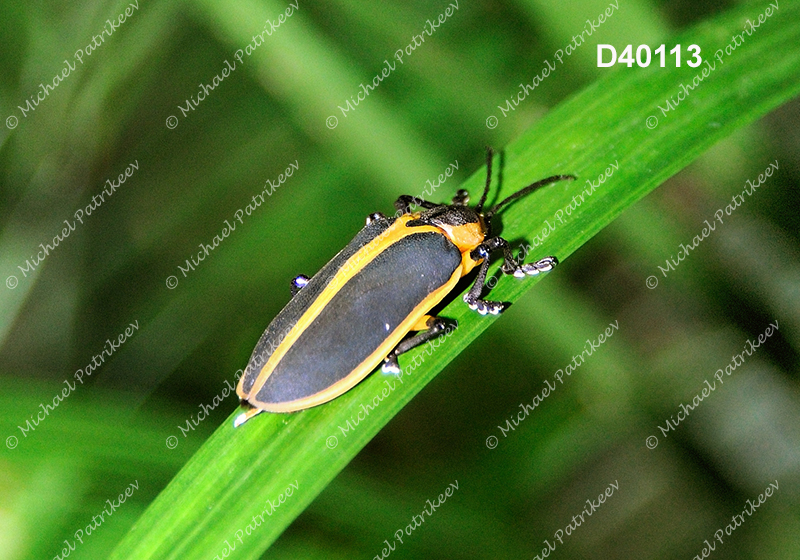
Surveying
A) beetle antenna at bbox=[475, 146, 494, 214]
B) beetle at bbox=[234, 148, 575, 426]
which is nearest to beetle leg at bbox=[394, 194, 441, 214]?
beetle at bbox=[234, 148, 575, 426]

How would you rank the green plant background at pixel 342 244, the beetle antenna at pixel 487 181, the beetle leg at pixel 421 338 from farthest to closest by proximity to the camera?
1. the green plant background at pixel 342 244
2. the beetle antenna at pixel 487 181
3. the beetle leg at pixel 421 338

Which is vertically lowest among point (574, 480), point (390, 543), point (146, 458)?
point (146, 458)

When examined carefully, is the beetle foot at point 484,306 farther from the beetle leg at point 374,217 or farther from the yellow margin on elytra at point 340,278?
the beetle leg at point 374,217

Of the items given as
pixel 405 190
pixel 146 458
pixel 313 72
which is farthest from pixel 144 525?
pixel 313 72

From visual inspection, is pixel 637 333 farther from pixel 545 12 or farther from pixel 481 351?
pixel 545 12

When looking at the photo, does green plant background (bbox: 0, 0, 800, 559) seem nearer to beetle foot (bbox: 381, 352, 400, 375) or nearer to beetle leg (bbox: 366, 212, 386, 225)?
beetle leg (bbox: 366, 212, 386, 225)

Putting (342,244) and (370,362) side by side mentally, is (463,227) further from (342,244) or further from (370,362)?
→ (342,244)

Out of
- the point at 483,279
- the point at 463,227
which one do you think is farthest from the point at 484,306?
the point at 463,227

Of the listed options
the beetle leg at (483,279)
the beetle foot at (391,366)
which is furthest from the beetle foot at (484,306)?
the beetle foot at (391,366)
